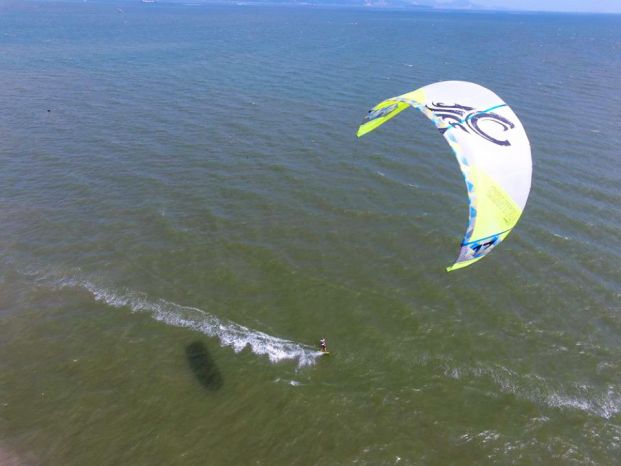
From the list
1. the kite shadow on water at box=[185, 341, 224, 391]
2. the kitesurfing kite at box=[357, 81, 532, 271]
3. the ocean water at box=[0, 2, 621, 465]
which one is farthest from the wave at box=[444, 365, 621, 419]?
the kite shadow on water at box=[185, 341, 224, 391]

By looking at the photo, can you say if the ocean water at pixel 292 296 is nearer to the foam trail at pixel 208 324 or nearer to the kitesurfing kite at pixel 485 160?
the foam trail at pixel 208 324

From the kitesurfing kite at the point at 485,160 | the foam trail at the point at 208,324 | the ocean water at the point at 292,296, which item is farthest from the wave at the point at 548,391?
the kitesurfing kite at the point at 485,160

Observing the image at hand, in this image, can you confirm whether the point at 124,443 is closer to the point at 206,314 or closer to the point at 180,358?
the point at 180,358

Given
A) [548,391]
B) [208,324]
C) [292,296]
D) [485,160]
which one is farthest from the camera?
[292,296]

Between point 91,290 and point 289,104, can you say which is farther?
point 289,104

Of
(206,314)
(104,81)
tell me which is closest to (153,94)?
(104,81)

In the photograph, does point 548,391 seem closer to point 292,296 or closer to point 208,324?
point 292,296

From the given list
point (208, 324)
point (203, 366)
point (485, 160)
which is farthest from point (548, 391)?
point (208, 324)
